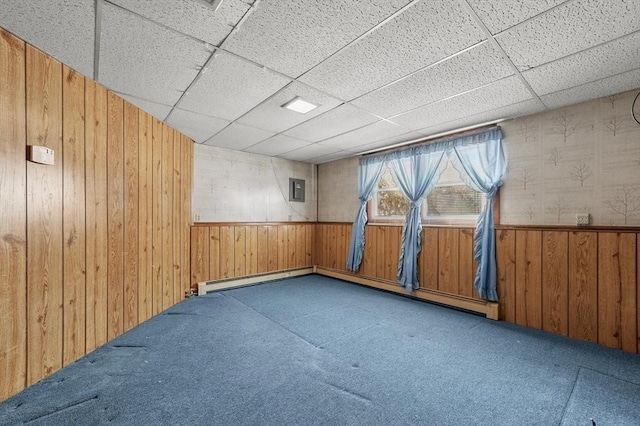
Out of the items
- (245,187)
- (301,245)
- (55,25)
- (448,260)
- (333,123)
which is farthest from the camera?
(301,245)

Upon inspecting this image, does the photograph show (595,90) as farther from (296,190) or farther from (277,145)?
(296,190)

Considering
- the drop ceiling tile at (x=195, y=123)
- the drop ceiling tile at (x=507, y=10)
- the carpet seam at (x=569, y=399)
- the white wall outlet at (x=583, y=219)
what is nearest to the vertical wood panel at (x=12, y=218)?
the drop ceiling tile at (x=195, y=123)

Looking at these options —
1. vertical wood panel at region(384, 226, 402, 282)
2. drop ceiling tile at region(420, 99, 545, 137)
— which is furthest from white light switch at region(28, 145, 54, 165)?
vertical wood panel at region(384, 226, 402, 282)

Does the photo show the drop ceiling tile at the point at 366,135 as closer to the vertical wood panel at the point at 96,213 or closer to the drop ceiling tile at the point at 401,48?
the drop ceiling tile at the point at 401,48

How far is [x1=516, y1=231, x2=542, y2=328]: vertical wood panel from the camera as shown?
2.92m

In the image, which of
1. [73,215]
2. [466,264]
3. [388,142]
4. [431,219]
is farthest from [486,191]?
[73,215]

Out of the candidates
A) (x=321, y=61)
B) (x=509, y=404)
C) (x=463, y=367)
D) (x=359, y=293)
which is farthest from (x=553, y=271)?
(x=321, y=61)

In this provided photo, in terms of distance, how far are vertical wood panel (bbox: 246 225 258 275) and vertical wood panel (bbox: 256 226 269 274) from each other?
52 mm

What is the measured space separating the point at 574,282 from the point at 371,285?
103 inches

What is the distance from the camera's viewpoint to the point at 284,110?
9.72 ft

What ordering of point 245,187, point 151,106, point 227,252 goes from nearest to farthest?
point 151,106
point 227,252
point 245,187

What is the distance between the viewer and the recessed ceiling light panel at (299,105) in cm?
270

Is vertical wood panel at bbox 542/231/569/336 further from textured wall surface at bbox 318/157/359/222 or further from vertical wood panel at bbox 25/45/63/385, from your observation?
vertical wood panel at bbox 25/45/63/385

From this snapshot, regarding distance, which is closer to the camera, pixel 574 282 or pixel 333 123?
pixel 574 282
